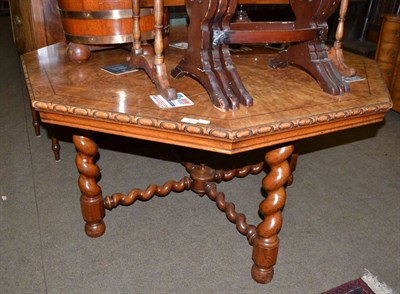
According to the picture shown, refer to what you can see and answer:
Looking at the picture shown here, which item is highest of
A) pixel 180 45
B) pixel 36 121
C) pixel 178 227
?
pixel 180 45

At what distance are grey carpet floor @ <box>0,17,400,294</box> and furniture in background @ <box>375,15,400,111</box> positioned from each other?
688 mm

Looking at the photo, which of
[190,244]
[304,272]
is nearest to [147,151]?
[190,244]

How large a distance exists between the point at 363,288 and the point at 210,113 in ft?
3.03

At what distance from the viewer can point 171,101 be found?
1173 millimetres

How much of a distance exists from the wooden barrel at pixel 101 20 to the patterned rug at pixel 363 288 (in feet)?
3.83

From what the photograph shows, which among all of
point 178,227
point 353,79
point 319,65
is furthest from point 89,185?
point 353,79

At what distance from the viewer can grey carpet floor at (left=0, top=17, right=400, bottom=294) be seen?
150 centimetres

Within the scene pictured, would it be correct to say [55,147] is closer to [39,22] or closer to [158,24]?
[39,22]

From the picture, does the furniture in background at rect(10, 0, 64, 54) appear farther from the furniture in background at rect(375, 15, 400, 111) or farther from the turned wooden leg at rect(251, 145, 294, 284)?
the furniture in background at rect(375, 15, 400, 111)

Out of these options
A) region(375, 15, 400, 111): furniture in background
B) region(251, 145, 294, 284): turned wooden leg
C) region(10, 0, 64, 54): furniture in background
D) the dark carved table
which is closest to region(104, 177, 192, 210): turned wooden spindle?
the dark carved table

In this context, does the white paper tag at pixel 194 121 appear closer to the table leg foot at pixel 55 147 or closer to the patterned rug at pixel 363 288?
the patterned rug at pixel 363 288

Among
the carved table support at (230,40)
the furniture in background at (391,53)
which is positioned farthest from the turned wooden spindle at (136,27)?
the furniture in background at (391,53)

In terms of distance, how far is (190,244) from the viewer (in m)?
1.67

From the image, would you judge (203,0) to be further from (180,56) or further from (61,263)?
(61,263)
